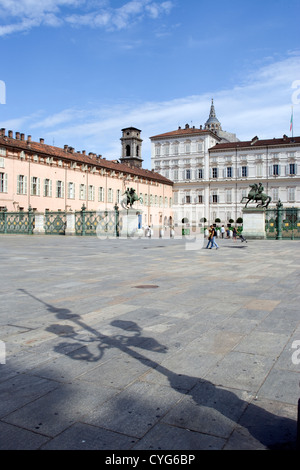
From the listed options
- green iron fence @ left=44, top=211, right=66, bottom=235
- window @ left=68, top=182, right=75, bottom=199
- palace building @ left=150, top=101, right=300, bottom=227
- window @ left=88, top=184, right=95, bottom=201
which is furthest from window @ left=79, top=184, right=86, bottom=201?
palace building @ left=150, top=101, right=300, bottom=227

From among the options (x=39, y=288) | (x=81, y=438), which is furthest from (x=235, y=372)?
(x=39, y=288)

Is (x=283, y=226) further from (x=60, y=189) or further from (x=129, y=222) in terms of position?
(x=60, y=189)

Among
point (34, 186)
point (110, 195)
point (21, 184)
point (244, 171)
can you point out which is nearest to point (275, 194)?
point (244, 171)

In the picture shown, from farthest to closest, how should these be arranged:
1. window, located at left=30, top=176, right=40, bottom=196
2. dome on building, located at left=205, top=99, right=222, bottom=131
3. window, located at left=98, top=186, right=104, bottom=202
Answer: dome on building, located at left=205, top=99, right=222, bottom=131
window, located at left=98, top=186, right=104, bottom=202
window, located at left=30, top=176, right=40, bottom=196

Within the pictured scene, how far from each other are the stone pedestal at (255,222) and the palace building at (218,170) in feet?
147

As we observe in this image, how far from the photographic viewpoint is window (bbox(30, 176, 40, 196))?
49.7 meters

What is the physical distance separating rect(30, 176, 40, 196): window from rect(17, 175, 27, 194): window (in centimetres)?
104

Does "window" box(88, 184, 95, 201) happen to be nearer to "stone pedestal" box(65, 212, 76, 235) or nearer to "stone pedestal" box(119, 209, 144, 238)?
"stone pedestal" box(65, 212, 76, 235)

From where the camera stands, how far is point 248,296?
286 inches

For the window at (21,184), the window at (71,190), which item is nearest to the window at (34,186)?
the window at (21,184)

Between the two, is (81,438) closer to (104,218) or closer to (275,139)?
(104,218)

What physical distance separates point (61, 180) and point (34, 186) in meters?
5.04

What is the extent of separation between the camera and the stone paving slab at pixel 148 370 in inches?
103

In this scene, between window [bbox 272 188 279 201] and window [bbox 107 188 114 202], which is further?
window [bbox 272 188 279 201]
